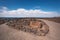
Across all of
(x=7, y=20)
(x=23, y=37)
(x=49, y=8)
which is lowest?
(x=23, y=37)

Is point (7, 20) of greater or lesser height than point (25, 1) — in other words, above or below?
below

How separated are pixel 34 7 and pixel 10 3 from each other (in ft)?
1.51

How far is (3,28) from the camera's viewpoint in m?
2.17

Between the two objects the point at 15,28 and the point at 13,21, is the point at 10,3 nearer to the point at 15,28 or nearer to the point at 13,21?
the point at 13,21

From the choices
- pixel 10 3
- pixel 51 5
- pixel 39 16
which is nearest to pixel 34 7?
pixel 39 16

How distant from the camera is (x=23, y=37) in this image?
85.0 inches

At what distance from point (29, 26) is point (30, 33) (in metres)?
0.13

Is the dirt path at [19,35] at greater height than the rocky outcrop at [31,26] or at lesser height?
lesser

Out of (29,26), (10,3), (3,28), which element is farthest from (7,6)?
(29,26)

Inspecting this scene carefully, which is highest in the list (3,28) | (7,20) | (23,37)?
(7,20)

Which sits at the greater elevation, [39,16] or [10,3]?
[10,3]

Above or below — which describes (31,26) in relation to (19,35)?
above

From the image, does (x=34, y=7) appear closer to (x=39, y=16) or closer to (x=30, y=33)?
(x=39, y=16)

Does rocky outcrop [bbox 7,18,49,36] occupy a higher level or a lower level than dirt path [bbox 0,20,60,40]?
higher
